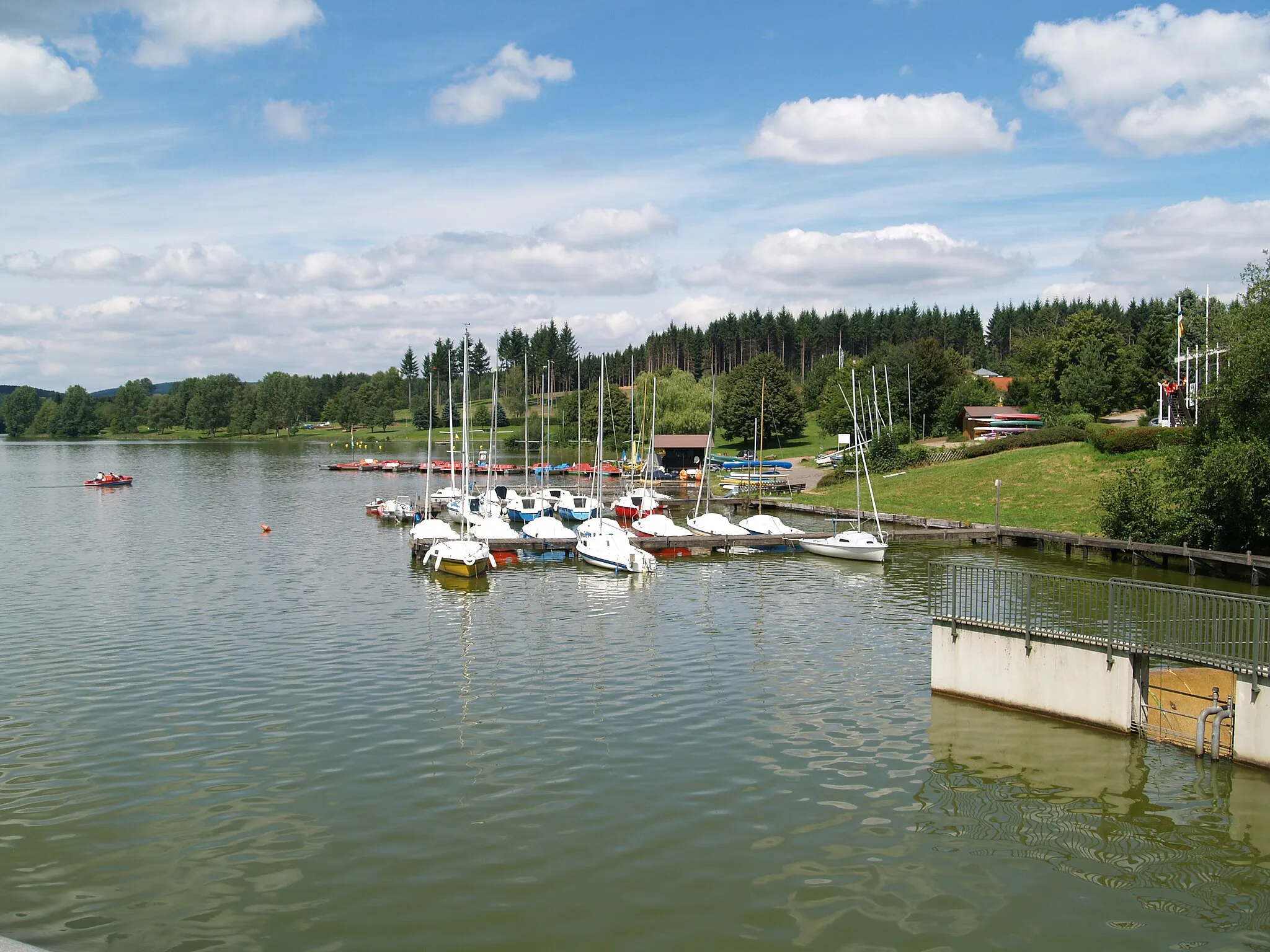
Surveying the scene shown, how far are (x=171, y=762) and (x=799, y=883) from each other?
46.6ft

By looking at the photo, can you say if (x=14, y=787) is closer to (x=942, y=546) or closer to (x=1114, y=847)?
(x=1114, y=847)

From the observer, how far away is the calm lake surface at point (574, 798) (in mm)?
15625

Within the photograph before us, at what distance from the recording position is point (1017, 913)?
15781mm

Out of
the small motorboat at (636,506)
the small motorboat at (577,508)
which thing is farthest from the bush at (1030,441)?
the small motorboat at (577,508)

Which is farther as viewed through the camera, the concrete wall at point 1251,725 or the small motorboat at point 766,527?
the small motorboat at point 766,527

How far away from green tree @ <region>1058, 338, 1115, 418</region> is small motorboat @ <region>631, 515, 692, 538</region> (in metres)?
58.6

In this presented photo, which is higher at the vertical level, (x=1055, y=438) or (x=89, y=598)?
(x=1055, y=438)

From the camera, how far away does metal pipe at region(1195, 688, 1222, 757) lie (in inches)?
855

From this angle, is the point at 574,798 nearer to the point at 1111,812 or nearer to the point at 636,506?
the point at 1111,812

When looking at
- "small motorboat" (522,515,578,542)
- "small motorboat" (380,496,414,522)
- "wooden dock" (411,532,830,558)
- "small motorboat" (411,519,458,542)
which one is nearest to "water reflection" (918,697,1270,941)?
"wooden dock" (411,532,830,558)

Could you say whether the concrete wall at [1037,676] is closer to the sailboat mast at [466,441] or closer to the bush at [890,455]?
the sailboat mast at [466,441]

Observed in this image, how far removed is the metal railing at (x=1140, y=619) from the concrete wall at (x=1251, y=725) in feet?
1.33

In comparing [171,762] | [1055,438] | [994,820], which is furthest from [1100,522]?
[171,762]

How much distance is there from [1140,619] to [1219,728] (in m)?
2.93
